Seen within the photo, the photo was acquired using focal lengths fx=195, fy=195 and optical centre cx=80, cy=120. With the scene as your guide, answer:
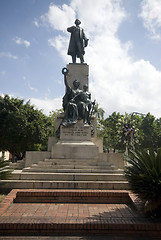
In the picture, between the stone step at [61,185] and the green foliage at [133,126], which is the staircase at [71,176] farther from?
the green foliage at [133,126]

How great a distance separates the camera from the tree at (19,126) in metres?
22.5

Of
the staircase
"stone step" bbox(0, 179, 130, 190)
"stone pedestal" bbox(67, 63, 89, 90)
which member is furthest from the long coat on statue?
"stone step" bbox(0, 179, 130, 190)

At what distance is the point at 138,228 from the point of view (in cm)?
443

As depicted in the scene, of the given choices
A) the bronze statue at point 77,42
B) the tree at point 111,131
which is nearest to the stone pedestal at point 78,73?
the bronze statue at point 77,42

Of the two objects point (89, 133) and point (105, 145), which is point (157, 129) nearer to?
point (105, 145)

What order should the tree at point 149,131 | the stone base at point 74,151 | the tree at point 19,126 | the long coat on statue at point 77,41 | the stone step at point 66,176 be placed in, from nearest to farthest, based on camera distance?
1. the stone step at point 66,176
2. the stone base at point 74,151
3. the long coat on statue at point 77,41
4. the tree at point 19,126
5. the tree at point 149,131

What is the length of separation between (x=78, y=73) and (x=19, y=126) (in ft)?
40.1

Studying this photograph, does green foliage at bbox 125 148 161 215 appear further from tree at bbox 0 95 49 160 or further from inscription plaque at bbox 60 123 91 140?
tree at bbox 0 95 49 160

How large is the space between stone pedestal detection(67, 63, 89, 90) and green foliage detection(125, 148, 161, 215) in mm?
8855

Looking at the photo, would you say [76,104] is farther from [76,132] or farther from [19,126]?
[19,126]

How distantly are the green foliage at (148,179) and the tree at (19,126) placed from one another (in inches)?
757

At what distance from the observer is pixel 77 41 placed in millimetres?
13961

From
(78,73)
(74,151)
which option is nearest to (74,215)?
(74,151)

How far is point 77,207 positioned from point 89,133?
556 centimetres
